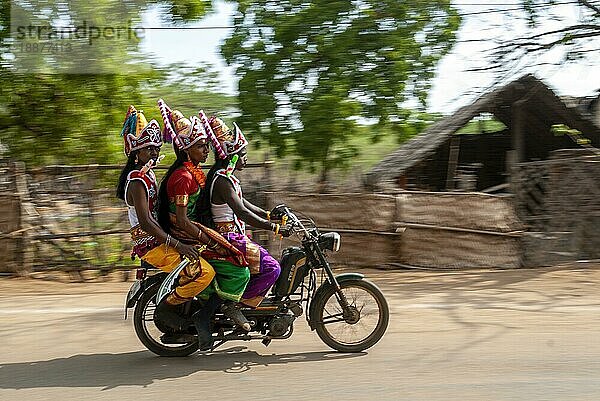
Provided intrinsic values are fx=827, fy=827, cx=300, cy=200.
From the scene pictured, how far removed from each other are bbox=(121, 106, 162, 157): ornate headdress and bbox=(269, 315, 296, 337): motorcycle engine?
1.67m

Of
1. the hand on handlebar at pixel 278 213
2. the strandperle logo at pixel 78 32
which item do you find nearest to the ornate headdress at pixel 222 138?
the hand on handlebar at pixel 278 213

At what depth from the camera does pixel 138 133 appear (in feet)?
21.4

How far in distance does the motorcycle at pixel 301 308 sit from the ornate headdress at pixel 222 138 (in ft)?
1.89

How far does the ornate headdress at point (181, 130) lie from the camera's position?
6.36 meters

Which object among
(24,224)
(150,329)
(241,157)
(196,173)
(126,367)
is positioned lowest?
(126,367)

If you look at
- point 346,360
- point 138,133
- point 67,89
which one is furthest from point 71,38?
point 346,360

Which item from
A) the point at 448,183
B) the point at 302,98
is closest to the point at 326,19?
the point at 302,98

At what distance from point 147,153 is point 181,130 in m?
0.36

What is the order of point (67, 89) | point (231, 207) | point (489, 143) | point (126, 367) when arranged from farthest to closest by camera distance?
point (489, 143) < point (67, 89) < point (126, 367) < point (231, 207)

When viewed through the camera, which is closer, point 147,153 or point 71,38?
point 147,153

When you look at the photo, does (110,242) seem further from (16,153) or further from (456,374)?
(456,374)

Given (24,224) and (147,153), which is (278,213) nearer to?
(147,153)

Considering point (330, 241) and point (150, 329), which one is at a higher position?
point (330, 241)

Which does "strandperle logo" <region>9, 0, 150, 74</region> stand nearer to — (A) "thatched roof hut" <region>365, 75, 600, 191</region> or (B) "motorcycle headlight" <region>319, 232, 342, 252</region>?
(A) "thatched roof hut" <region>365, 75, 600, 191</region>
